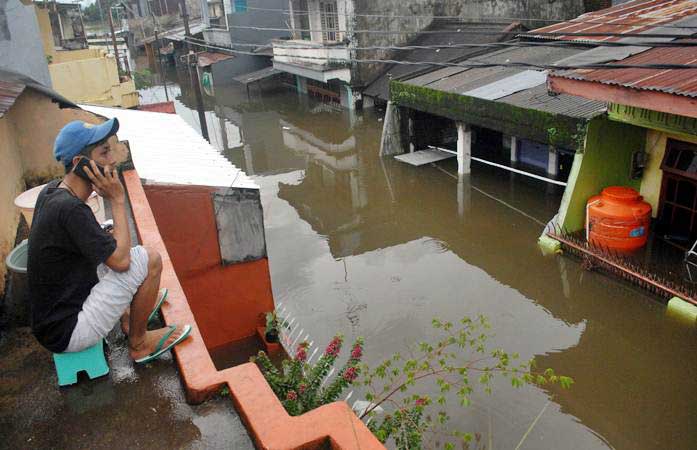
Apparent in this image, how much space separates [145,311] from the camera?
353cm

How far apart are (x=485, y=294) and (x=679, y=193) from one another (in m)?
4.08

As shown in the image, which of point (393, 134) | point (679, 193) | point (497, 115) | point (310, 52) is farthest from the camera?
point (310, 52)

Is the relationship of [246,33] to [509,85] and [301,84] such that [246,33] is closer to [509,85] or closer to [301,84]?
[301,84]

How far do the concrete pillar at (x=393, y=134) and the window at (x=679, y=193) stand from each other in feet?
27.8

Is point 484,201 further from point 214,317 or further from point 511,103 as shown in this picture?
point 214,317

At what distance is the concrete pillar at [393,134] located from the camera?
56.3ft

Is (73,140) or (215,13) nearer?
(73,140)

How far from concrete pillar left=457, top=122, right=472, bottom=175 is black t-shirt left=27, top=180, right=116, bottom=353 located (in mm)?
12418

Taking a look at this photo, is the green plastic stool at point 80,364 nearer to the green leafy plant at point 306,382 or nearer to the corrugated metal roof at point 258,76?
the green leafy plant at point 306,382

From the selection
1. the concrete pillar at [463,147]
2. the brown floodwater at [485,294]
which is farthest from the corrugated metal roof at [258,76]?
the concrete pillar at [463,147]

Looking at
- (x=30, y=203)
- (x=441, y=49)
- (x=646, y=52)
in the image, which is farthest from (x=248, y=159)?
(x=30, y=203)

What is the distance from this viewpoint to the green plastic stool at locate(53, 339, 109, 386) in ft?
11.3

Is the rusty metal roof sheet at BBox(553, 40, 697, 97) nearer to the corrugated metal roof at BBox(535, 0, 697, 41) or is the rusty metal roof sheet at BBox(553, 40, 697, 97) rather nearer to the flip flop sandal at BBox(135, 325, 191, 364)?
the corrugated metal roof at BBox(535, 0, 697, 41)

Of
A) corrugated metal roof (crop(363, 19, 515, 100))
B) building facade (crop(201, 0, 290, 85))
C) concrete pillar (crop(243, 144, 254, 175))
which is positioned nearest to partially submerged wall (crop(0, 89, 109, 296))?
concrete pillar (crop(243, 144, 254, 175))
